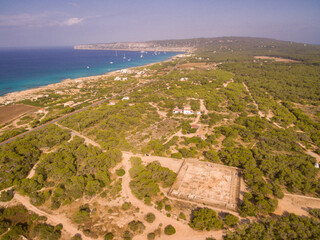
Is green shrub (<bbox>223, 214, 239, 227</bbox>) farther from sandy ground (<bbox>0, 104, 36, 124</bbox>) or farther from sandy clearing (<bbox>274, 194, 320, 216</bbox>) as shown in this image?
sandy ground (<bbox>0, 104, 36, 124</bbox>)

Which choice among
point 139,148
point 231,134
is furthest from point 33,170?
point 231,134

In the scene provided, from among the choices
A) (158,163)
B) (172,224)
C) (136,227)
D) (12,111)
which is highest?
(158,163)

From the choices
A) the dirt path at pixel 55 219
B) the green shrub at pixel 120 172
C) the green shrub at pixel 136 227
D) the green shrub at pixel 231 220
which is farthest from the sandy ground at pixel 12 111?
the green shrub at pixel 231 220

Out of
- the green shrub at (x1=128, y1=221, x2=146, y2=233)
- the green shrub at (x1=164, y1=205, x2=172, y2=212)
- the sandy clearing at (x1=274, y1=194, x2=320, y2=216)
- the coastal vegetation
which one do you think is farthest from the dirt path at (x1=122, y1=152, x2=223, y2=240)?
the sandy clearing at (x1=274, y1=194, x2=320, y2=216)

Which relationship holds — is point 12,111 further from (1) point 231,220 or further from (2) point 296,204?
(2) point 296,204

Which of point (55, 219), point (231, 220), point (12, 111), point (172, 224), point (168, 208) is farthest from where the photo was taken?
point (12, 111)

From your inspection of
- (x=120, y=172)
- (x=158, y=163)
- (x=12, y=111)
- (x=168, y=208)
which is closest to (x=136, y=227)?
(x=168, y=208)
